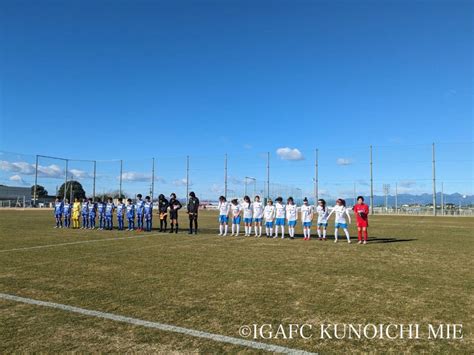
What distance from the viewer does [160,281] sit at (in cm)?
715

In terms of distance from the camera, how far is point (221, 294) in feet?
20.3

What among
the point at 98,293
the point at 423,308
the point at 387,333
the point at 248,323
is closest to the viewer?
the point at 387,333

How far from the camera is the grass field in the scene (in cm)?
420

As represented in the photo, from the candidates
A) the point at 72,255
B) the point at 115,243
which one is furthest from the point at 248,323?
the point at 115,243

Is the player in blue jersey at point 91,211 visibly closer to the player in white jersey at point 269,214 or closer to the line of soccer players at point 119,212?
the line of soccer players at point 119,212

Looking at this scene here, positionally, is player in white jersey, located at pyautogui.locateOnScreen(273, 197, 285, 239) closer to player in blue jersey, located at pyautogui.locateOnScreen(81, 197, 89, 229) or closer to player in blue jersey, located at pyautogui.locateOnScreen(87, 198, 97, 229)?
player in blue jersey, located at pyautogui.locateOnScreen(87, 198, 97, 229)

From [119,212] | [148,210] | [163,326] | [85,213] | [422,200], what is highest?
[422,200]

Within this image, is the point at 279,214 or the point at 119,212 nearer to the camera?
the point at 279,214

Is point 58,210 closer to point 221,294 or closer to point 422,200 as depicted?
point 221,294

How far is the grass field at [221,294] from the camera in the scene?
4.20 meters

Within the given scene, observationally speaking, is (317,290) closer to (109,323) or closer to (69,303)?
(109,323)

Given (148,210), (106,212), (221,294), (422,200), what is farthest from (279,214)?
(422,200)

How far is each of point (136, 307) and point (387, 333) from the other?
3.59 metres

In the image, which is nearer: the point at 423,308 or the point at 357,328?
the point at 357,328
